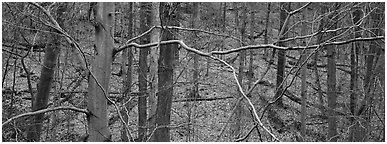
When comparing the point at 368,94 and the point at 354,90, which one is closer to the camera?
the point at 368,94

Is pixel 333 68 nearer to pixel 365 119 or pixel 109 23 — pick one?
pixel 365 119

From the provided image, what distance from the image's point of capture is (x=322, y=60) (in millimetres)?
15953

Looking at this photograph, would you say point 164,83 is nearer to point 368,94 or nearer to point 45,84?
point 45,84

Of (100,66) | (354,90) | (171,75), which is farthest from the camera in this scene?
(354,90)

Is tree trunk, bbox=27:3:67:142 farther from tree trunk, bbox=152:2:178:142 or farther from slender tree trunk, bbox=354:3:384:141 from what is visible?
slender tree trunk, bbox=354:3:384:141

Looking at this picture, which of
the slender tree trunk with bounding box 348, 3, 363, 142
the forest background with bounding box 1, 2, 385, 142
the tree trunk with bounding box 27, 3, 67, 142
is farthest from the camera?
the slender tree trunk with bounding box 348, 3, 363, 142

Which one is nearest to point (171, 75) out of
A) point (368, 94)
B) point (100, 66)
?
point (100, 66)

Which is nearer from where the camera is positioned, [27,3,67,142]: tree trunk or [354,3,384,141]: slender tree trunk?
[27,3,67,142]: tree trunk

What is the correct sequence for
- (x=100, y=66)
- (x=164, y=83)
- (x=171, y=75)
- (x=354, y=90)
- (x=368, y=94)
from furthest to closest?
(x=354, y=90) < (x=368, y=94) < (x=171, y=75) < (x=164, y=83) < (x=100, y=66)

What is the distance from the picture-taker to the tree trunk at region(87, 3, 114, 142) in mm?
3631

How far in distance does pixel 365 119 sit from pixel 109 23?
6836 mm

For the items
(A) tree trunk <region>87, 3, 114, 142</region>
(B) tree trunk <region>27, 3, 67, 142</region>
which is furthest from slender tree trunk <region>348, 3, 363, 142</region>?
(A) tree trunk <region>87, 3, 114, 142</region>

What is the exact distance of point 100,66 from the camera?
366 centimetres

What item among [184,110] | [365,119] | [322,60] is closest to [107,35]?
[365,119]
